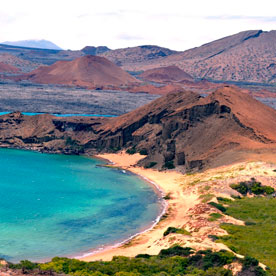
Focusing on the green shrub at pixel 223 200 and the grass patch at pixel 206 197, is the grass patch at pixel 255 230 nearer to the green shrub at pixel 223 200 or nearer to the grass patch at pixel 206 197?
the green shrub at pixel 223 200

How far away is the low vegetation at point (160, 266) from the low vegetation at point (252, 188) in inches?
999

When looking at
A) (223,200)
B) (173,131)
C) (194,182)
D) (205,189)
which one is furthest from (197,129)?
(223,200)

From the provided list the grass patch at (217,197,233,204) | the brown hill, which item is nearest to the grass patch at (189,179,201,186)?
the brown hill

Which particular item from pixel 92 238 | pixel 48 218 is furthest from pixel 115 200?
pixel 92 238

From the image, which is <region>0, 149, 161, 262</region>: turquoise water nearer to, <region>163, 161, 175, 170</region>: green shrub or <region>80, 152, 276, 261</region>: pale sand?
<region>80, 152, 276, 261</region>: pale sand

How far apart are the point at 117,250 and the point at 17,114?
247ft

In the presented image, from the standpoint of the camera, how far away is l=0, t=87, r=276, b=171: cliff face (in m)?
82.9

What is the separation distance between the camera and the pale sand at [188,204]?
4572 cm

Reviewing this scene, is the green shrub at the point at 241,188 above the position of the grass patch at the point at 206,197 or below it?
above

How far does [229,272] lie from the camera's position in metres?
35.8

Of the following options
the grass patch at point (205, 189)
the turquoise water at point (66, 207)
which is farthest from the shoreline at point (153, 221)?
the grass patch at point (205, 189)

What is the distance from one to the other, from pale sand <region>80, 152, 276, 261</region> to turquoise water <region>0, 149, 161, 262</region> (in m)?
2.21

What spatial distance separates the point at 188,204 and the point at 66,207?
1470cm

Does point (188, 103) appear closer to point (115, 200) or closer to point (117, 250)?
point (115, 200)
